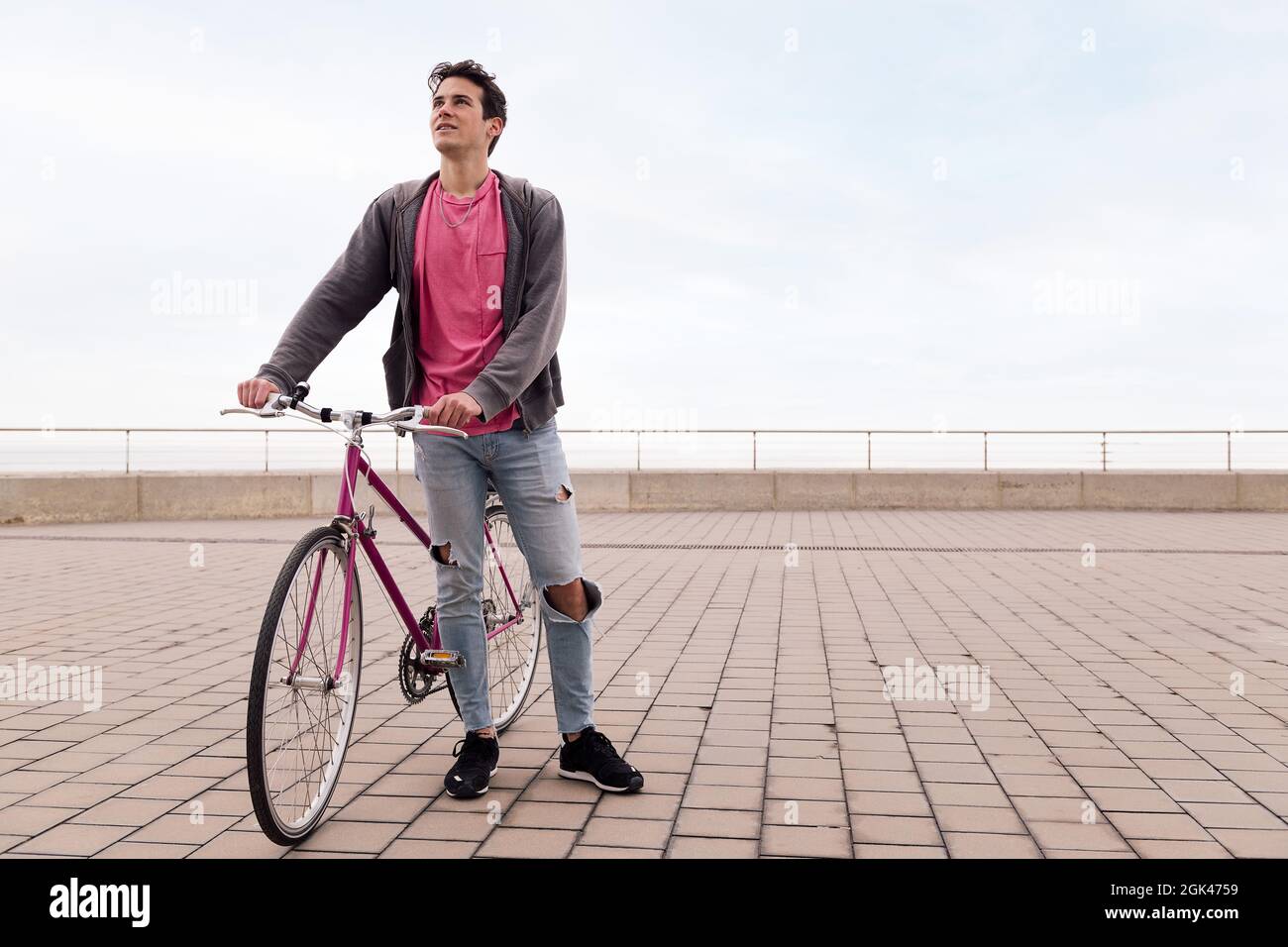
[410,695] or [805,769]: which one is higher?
[410,695]

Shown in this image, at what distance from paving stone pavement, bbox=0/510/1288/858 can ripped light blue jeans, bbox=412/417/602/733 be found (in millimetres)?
351

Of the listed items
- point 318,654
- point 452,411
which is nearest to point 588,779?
point 318,654

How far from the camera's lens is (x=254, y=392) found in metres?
3.20

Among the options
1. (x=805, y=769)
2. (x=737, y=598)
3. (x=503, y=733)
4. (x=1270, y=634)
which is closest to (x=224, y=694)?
(x=503, y=733)

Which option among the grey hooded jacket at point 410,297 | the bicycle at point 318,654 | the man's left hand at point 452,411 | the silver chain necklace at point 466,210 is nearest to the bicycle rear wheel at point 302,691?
the bicycle at point 318,654

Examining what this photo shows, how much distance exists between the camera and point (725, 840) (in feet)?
10.3

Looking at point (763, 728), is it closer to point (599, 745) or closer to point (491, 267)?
point (599, 745)

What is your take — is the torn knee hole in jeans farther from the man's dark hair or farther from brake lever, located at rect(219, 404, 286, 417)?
the man's dark hair

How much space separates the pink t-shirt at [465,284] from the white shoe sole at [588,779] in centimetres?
118

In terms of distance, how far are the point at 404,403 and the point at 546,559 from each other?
0.68m

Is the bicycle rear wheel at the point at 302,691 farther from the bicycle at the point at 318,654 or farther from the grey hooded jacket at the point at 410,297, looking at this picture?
the grey hooded jacket at the point at 410,297

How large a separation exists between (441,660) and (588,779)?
631mm

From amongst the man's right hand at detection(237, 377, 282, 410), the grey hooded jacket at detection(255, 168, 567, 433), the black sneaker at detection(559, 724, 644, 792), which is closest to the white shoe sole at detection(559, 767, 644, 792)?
the black sneaker at detection(559, 724, 644, 792)
